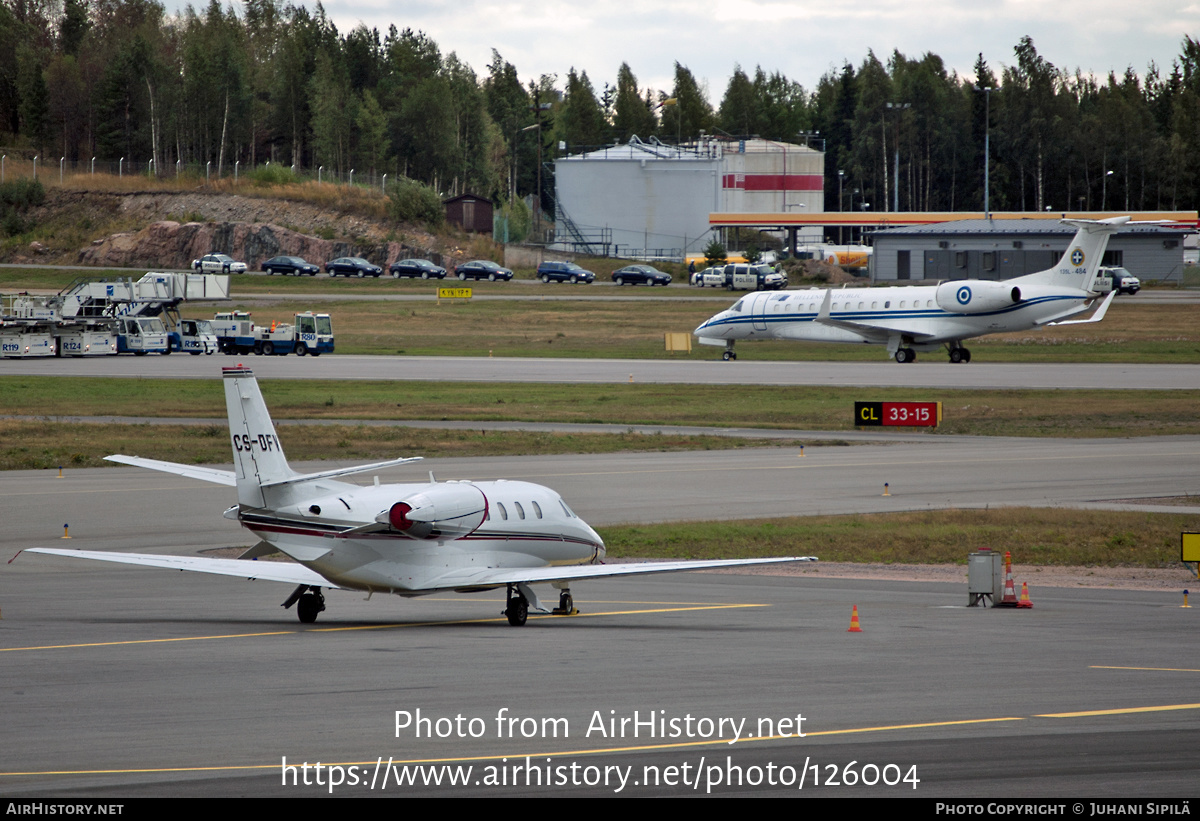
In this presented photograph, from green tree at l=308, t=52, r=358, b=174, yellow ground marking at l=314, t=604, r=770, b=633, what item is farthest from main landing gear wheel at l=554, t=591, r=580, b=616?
green tree at l=308, t=52, r=358, b=174

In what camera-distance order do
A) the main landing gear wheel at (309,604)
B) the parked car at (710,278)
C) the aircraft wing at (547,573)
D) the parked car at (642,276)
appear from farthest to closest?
the parked car at (642,276), the parked car at (710,278), the main landing gear wheel at (309,604), the aircraft wing at (547,573)

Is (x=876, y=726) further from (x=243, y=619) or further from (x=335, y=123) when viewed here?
(x=335, y=123)

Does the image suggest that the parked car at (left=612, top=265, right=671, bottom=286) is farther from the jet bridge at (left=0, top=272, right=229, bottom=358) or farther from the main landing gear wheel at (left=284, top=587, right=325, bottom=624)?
the main landing gear wheel at (left=284, top=587, right=325, bottom=624)

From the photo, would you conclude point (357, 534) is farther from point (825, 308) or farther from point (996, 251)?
point (996, 251)

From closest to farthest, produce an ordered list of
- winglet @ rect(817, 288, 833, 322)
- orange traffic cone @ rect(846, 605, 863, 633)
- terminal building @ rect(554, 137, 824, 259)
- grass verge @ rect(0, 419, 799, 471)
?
orange traffic cone @ rect(846, 605, 863, 633) < grass verge @ rect(0, 419, 799, 471) < winglet @ rect(817, 288, 833, 322) < terminal building @ rect(554, 137, 824, 259)

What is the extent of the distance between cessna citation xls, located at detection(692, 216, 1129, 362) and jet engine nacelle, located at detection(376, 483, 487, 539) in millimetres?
50528

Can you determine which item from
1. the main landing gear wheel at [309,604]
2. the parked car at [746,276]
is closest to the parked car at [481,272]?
the parked car at [746,276]

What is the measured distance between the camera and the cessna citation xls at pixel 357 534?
60.0 ft

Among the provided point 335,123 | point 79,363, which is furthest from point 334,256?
point 79,363

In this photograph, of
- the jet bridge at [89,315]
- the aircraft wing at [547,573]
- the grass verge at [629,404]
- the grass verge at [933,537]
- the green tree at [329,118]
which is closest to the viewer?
the aircraft wing at [547,573]

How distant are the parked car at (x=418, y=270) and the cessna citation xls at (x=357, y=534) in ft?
367

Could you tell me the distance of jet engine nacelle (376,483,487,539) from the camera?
18391 mm

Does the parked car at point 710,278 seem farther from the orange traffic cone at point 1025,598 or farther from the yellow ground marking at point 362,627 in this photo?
the yellow ground marking at point 362,627

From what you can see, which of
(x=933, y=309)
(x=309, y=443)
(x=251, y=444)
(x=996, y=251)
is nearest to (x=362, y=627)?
(x=251, y=444)
